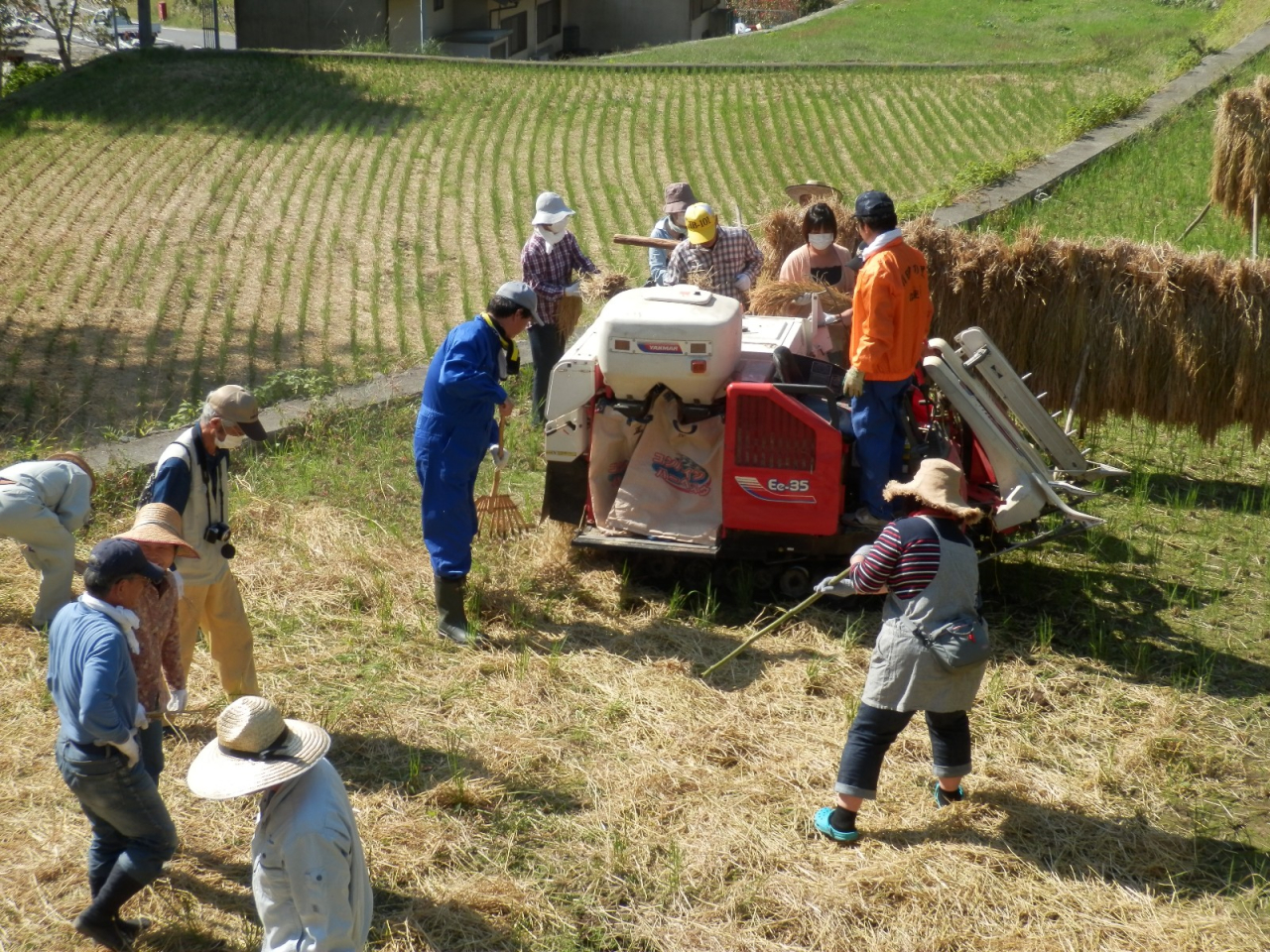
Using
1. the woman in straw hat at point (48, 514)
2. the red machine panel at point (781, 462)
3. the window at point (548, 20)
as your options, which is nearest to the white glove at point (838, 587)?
the red machine panel at point (781, 462)

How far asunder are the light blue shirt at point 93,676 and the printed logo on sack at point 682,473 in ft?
11.6

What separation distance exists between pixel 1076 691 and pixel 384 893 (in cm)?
345

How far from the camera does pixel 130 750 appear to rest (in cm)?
414

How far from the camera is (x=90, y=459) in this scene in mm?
8664

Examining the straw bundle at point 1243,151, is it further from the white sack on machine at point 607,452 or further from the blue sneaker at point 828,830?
the blue sneaker at point 828,830

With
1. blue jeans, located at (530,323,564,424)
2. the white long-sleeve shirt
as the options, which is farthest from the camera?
blue jeans, located at (530,323,564,424)

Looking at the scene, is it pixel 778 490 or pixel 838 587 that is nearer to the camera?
pixel 838 587

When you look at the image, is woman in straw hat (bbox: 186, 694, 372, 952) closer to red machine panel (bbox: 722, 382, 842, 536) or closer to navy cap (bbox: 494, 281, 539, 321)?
navy cap (bbox: 494, 281, 539, 321)

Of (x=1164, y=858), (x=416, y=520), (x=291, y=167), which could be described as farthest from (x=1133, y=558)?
(x=291, y=167)

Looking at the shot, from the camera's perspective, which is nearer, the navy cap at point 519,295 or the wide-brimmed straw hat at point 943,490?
the wide-brimmed straw hat at point 943,490

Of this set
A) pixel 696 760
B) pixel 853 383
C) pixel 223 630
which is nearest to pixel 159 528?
pixel 223 630

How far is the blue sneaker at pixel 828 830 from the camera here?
5102 millimetres

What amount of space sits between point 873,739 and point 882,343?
2412mm

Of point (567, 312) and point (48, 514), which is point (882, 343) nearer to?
point (567, 312)
